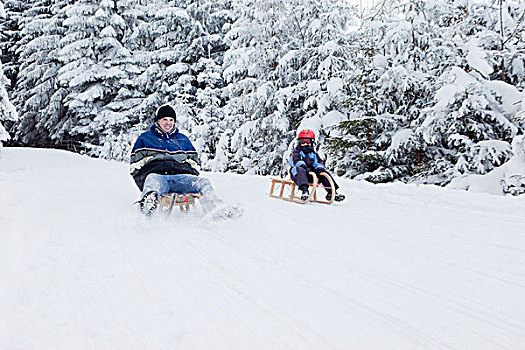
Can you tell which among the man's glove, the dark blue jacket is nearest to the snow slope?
the man's glove

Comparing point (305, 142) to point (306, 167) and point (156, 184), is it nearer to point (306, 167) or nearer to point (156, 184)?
point (306, 167)

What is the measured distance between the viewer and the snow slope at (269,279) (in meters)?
1.76

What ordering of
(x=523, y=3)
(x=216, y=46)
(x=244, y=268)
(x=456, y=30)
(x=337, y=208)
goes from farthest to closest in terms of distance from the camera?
1. (x=216, y=46)
2. (x=456, y=30)
3. (x=523, y=3)
4. (x=337, y=208)
5. (x=244, y=268)

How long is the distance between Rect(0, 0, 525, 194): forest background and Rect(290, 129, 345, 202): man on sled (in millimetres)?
2284

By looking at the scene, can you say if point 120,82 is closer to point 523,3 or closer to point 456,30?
point 456,30

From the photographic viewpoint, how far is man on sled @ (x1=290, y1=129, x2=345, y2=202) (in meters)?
5.50

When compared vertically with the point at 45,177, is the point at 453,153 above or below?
above

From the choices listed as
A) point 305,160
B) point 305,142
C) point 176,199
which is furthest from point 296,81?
point 176,199

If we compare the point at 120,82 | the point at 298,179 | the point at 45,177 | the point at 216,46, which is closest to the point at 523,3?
the point at 298,179

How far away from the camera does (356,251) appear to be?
3020 millimetres

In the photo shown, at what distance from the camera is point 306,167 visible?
586 centimetres

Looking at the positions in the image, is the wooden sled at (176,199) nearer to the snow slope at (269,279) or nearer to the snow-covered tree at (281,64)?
the snow slope at (269,279)

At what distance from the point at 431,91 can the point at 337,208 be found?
4179 mm

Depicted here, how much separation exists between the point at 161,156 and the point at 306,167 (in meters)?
2.18
